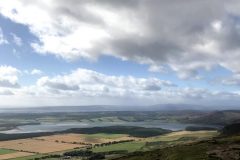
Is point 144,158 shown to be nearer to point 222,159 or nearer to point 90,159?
point 222,159

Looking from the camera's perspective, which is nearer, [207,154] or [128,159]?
[207,154]

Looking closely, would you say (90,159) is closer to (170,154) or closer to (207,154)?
(170,154)

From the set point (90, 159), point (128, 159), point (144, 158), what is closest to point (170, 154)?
point (144, 158)

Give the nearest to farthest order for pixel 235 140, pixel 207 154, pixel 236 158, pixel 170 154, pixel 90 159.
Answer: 1. pixel 236 158
2. pixel 207 154
3. pixel 170 154
4. pixel 235 140
5. pixel 90 159

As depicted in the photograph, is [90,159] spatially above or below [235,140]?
below

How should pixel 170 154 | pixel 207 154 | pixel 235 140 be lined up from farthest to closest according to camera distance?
pixel 235 140 < pixel 170 154 < pixel 207 154

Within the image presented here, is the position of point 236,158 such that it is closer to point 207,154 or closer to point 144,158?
point 207,154

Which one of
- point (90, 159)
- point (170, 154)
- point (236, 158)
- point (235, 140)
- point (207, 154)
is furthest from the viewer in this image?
point (90, 159)

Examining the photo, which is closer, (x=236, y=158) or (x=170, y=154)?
(x=236, y=158)

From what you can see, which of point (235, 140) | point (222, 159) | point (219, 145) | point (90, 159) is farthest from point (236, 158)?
point (90, 159)
